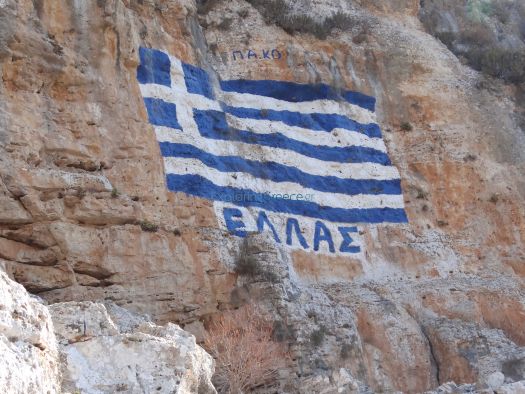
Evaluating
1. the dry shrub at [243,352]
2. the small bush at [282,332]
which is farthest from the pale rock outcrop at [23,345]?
the small bush at [282,332]

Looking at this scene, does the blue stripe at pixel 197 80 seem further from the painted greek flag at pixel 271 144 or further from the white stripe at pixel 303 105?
the white stripe at pixel 303 105

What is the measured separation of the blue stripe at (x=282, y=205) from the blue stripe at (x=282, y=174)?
2.13 ft

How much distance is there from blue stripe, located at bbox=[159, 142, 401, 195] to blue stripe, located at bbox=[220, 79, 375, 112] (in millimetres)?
2780

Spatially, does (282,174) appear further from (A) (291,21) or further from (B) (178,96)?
(A) (291,21)

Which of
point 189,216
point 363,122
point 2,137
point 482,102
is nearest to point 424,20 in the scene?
point 482,102

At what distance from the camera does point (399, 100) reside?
26219mm

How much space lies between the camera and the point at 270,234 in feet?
64.9

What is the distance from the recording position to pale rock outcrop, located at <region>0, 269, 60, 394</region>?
5215 millimetres

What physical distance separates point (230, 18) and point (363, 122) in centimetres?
544

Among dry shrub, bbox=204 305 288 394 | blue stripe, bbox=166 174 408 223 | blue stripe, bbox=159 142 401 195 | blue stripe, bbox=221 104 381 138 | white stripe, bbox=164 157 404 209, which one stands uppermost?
blue stripe, bbox=221 104 381 138

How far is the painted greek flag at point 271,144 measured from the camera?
66.3 feet

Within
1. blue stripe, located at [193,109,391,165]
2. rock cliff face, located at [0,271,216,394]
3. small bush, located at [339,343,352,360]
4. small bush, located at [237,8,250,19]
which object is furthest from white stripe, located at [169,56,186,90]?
rock cliff face, located at [0,271,216,394]

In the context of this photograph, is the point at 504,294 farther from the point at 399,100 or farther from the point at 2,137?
the point at 2,137

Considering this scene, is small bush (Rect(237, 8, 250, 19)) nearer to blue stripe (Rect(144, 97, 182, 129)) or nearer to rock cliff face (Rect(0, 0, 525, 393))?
rock cliff face (Rect(0, 0, 525, 393))
